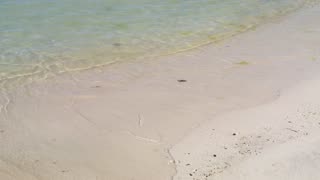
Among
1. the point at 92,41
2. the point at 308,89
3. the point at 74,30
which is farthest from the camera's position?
the point at 74,30

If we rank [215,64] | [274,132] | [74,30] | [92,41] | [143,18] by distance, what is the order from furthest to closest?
[143,18] → [74,30] → [92,41] → [215,64] → [274,132]

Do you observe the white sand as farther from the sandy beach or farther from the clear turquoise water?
the clear turquoise water

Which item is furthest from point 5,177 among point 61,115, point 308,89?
point 308,89

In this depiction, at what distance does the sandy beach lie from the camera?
14.0 feet

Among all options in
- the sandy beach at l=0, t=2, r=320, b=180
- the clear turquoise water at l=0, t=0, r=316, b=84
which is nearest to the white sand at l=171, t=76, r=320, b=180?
the sandy beach at l=0, t=2, r=320, b=180

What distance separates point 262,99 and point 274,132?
100 centimetres

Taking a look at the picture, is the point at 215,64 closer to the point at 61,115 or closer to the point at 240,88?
the point at 240,88

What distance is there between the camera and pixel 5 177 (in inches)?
167

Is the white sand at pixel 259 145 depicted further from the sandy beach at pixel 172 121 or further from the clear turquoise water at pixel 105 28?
the clear turquoise water at pixel 105 28

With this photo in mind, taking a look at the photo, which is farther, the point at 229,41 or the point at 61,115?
the point at 229,41

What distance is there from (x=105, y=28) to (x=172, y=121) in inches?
175

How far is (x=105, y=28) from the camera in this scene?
9352mm

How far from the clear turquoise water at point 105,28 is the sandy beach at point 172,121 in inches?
24.3

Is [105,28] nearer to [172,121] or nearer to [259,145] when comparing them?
[172,121]
